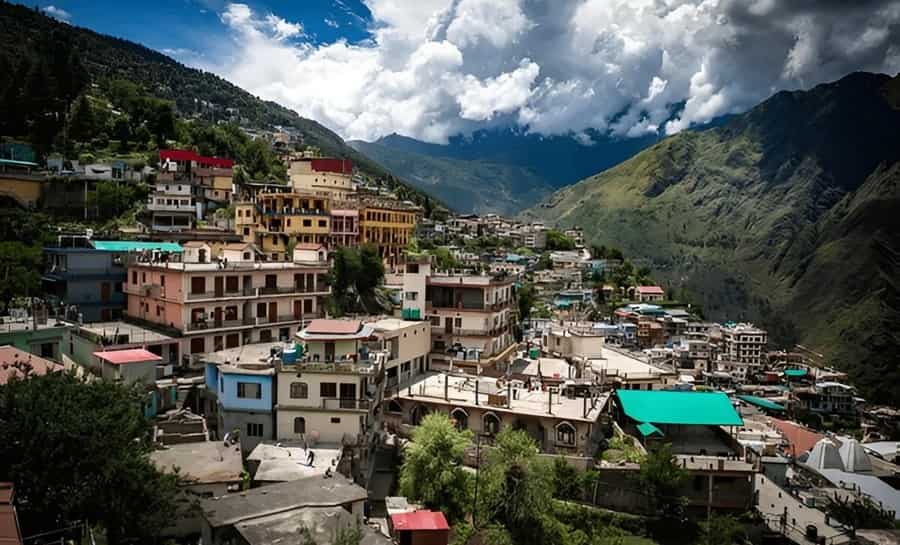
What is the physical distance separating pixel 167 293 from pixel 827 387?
69354 millimetres

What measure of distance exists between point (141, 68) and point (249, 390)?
13918 cm

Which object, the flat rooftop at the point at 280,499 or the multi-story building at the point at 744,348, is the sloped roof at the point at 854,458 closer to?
the flat rooftop at the point at 280,499

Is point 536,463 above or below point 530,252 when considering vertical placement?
below

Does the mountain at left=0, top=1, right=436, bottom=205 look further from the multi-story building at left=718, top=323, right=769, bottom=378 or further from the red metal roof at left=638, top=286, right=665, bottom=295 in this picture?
the multi-story building at left=718, top=323, right=769, bottom=378

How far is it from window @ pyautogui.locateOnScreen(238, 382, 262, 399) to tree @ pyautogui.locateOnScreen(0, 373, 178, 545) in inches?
325

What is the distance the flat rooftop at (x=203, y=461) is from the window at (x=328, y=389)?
3.54 metres

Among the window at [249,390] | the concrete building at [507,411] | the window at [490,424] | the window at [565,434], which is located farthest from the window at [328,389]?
the window at [565,434]

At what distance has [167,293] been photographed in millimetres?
31234

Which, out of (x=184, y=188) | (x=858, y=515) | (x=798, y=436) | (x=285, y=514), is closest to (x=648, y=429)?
(x=858, y=515)

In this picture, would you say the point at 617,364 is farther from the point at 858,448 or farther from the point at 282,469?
the point at 282,469

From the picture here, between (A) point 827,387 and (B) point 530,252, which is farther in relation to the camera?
(B) point 530,252

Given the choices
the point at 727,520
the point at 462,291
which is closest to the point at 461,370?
the point at 462,291

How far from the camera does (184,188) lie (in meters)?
56.8

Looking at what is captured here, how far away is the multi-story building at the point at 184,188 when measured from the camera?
54.8m
